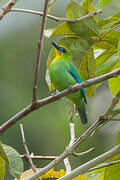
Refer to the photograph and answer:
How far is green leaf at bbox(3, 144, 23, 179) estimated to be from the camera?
5.62ft

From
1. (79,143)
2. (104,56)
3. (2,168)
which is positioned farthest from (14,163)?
(104,56)

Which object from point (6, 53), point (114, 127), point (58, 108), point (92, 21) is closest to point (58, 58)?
point (92, 21)

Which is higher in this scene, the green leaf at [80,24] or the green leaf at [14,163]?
the green leaf at [80,24]

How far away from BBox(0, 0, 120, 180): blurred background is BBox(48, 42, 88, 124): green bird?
572 cm

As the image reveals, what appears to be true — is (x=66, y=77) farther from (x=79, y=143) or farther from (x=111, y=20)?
Result: (x=79, y=143)

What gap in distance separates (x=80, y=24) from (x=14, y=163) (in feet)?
1.97

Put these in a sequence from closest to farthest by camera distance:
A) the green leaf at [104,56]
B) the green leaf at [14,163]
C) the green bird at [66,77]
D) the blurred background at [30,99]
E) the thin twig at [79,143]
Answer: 1. the thin twig at [79,143]
2. the green leaf at [14,163]
3. the green leaf at [104,56]
4. the green bird at [66,77]
5. the blurred background at [30,99]

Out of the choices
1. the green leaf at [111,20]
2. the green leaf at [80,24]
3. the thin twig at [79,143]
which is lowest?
the thin twig at [79,143]

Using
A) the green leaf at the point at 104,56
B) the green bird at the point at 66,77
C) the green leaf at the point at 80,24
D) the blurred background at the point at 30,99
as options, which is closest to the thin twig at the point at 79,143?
the green leaf at the point at 80,24

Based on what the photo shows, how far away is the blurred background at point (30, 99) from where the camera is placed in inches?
363

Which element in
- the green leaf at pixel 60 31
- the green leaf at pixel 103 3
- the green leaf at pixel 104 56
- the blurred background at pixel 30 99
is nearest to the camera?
the green leaf at pixel 60 31

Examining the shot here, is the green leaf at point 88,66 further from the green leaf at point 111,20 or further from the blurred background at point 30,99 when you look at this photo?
the blurred background at point 30,99

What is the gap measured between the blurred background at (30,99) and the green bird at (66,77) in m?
5.72

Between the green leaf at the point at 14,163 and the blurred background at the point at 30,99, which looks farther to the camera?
the blurred background at the point at 30,99
